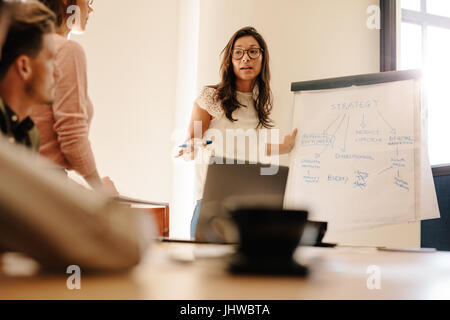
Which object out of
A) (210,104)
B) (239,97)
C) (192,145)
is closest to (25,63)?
(192,145)

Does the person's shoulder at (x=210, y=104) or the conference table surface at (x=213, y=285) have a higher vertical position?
the person's shoulder at (x=210, y=104)

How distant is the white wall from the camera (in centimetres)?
312

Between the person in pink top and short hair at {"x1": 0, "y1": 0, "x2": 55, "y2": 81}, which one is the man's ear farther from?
the person in pink top

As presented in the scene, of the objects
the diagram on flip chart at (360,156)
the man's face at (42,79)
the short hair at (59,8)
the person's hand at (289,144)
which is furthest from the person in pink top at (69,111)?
the person's hand at (289,144)

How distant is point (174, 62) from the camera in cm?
344

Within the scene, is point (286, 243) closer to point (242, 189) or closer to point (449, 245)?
point (242, 189)

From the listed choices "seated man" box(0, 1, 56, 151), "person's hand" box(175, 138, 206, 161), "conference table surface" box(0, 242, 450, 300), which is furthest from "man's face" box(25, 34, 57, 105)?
"person's hand" box(175, 138, 206, 161)

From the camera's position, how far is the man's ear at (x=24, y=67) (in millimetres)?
569

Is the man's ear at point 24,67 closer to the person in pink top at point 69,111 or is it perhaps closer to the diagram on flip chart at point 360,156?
the person in pink top at point 69,111

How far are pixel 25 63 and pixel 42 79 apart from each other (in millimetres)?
35

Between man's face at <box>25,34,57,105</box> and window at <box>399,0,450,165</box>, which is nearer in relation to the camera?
man's face at <box>25,34,57,105</box>

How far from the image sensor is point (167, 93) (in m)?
3.39

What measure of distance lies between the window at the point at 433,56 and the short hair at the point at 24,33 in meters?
2.77

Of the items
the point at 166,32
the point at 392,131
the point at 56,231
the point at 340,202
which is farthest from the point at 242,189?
the point at 166,32
